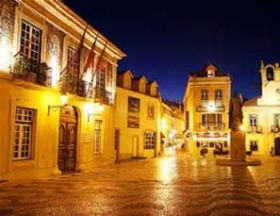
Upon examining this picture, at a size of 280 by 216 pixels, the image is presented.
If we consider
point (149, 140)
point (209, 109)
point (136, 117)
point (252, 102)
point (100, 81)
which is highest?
point (252, 102)

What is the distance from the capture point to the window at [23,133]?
13.6 meters

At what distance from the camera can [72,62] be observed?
58.3ft

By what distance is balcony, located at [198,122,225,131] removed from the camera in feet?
131

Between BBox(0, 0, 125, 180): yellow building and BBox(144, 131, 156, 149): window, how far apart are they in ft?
38.3

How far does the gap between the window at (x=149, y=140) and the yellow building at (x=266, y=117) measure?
12677 millimetres

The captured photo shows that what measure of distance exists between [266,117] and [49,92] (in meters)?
31.2

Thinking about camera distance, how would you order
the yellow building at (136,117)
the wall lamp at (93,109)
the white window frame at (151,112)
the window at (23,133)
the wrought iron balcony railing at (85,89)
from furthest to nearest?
the white window frame at (151,112)
the yellow building at (136,117)
the wall lamp at (93,109)
the wrought iron balcony railing at (85,89)
the window at (23,133)

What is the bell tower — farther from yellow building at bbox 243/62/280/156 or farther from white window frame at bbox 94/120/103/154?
white window frame at bbox 94/120/103/154

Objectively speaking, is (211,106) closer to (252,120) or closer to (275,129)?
(252,120)

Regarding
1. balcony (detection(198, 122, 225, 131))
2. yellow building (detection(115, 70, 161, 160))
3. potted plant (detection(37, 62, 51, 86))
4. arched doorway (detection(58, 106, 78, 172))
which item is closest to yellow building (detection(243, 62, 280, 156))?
balcony (detection(198, 122, 225, 131))

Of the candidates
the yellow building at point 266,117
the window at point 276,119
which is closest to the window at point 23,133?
the yellow building at point 266,117

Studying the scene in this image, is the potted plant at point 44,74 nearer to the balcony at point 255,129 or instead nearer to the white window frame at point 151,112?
the white window frame at point 151,112

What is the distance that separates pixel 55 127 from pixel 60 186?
4310 millimetres

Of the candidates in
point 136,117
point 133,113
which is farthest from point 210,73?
point 133,113
